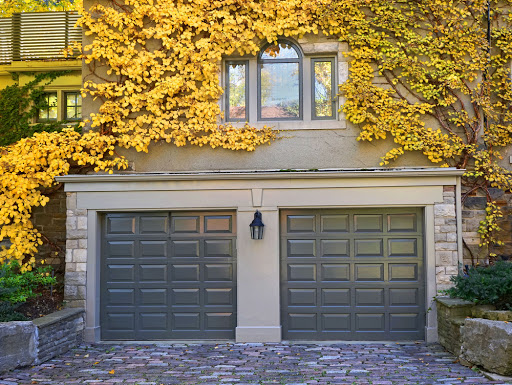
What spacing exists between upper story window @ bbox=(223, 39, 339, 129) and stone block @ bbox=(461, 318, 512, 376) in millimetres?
4027

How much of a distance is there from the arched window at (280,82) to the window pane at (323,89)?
0.28 m

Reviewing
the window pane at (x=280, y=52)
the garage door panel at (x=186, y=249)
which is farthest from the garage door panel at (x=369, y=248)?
the window pane at (x=280, y=52)

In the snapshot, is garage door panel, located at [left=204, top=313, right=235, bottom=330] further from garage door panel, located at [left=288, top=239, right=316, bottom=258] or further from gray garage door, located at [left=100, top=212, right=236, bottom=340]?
garage door panel, located at [left=288, top=239, right=316, bottom=258]

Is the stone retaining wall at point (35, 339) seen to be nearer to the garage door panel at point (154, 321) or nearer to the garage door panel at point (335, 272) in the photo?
the garage door panel at point (154, 321)

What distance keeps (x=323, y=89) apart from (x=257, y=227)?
2581 millimetres

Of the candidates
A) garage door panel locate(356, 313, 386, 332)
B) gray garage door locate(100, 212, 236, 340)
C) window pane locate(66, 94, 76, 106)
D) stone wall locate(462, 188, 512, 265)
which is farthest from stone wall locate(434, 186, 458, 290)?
window pane locate(66, 94, 76, 106)

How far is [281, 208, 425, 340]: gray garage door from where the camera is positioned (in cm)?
899

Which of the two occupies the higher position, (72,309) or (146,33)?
(146,33)

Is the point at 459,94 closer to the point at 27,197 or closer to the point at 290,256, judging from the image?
the point at 290,256

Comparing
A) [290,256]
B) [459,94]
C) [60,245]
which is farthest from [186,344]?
[459,94]

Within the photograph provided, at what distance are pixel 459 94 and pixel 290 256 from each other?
3.80 metres

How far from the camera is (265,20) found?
932 centimetres

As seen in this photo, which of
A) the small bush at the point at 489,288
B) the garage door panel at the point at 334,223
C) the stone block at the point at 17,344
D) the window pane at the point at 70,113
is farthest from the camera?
the window pane at the point at 70,113

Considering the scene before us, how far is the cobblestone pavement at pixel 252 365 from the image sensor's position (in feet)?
21.6
